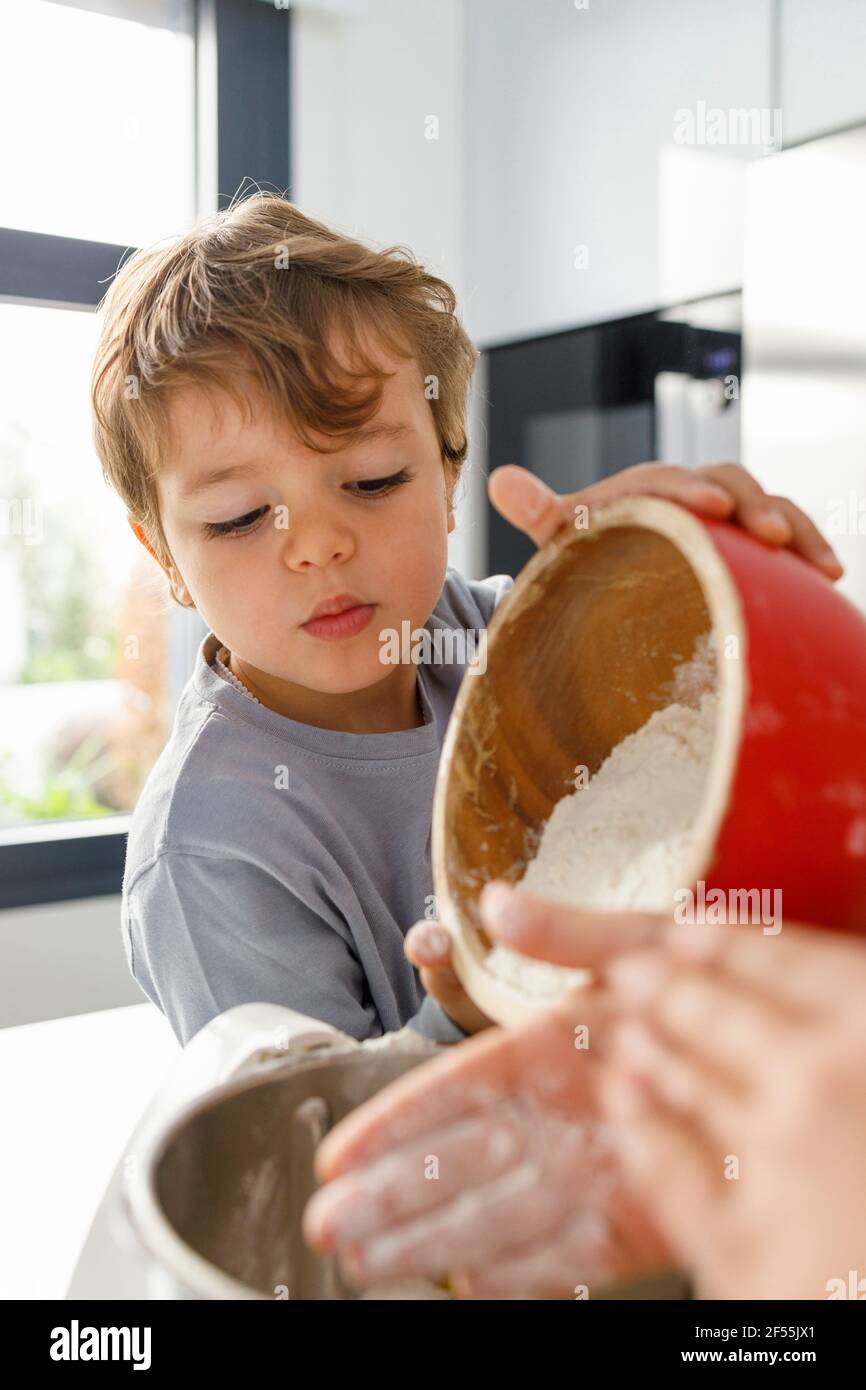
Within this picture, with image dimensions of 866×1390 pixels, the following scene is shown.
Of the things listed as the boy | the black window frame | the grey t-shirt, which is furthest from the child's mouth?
the black window frame

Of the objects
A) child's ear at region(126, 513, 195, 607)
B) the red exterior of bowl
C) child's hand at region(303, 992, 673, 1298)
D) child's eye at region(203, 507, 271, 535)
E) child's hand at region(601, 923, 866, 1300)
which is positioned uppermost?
child's eye at region(203, 507, 271, 535)

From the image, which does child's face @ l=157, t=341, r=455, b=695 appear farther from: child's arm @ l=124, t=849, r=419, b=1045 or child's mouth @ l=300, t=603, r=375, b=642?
child's arm @ l=124, t=849, r=419, b=1045

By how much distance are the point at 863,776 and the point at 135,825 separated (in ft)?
2.26

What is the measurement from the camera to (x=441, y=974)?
654mm

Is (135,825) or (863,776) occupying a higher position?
(863,776)

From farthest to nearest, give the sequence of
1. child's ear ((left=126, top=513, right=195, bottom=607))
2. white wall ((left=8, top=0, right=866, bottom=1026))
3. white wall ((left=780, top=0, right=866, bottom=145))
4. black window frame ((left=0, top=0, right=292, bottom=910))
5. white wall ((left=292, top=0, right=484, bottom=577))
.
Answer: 1. white wall ((left=292, top=0, right=484, bottom=577))
2. black window frame ((left=0, top=0, right=292, bottom=910))
3. white wall ((left=8, top=0, right=866, bottom=1026))
4. white wall ((left=780, top=0, right=866, bottom=145))
5. child's ear ((left=126, top=513, right=195, bottom=607))

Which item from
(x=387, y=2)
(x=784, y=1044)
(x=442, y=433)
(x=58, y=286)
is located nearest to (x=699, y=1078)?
(x=784, y=1044)

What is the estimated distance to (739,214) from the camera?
1.86 metres

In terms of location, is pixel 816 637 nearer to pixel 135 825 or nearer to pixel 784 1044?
pixel 784 1044

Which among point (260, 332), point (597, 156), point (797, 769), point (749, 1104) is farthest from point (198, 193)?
point (749, 1104)

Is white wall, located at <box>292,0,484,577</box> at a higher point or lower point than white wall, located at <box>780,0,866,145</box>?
higher

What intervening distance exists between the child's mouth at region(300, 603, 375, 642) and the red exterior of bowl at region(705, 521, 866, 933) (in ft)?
1.61

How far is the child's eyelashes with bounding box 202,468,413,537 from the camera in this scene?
3.04ft

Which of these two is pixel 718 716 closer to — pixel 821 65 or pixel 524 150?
pixel 821 65
